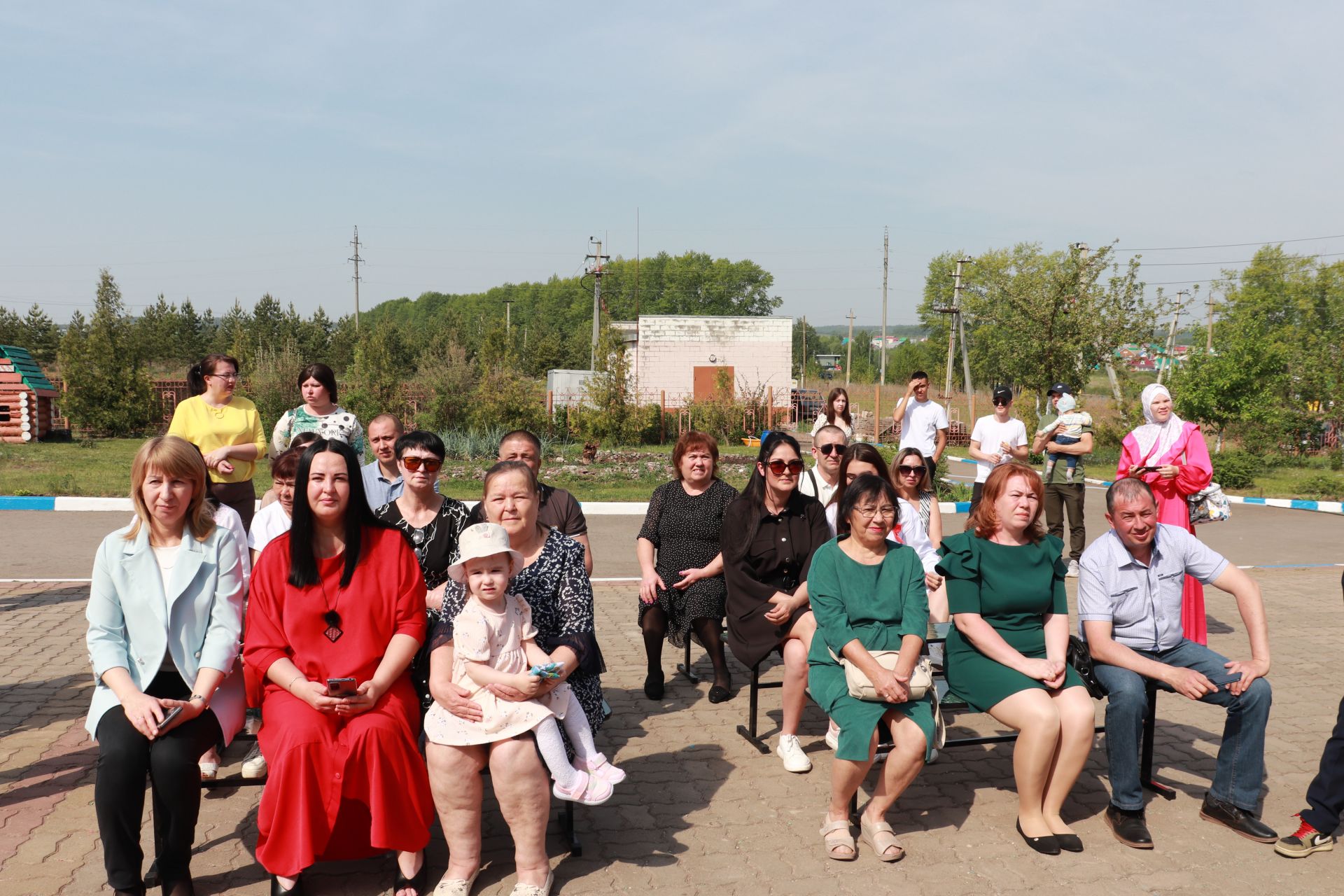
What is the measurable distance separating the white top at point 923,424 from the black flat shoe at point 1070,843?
19.7 ft

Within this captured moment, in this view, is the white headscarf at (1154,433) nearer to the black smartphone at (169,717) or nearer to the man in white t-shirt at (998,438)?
the man in white t-shirt at (998,438)

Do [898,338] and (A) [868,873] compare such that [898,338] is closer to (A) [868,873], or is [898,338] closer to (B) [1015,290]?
(B) [1015,290]

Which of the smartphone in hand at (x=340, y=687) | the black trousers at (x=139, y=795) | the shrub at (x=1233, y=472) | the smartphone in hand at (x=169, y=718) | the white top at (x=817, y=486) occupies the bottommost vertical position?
the shrub at (x=1233, y=472)

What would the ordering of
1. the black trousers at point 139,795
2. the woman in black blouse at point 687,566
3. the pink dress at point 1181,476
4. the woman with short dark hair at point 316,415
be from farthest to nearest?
1. the pink dress at point 1181,476
2. the woman with short dark hair at point 316,415
3. the woman in black blouse at point 687,566
4. the black trousers at point 139,795

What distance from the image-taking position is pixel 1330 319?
183 feet

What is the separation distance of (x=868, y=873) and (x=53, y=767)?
3.80 metres

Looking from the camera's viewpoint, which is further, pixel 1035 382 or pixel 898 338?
pixel 898 338

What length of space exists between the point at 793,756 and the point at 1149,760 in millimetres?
1656

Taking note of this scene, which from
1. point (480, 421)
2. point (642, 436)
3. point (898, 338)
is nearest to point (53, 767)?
point (480, 421)

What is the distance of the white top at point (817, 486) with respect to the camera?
593 cm

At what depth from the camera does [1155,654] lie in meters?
4.39

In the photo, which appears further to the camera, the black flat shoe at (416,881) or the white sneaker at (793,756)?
the white sneaker at (793,756)

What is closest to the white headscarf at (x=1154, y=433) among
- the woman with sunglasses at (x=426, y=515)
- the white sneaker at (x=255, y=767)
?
the woman with sunglasses at (x=426, y=515)

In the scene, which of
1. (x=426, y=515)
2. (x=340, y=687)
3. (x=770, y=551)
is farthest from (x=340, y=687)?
(x=770, y=551)
